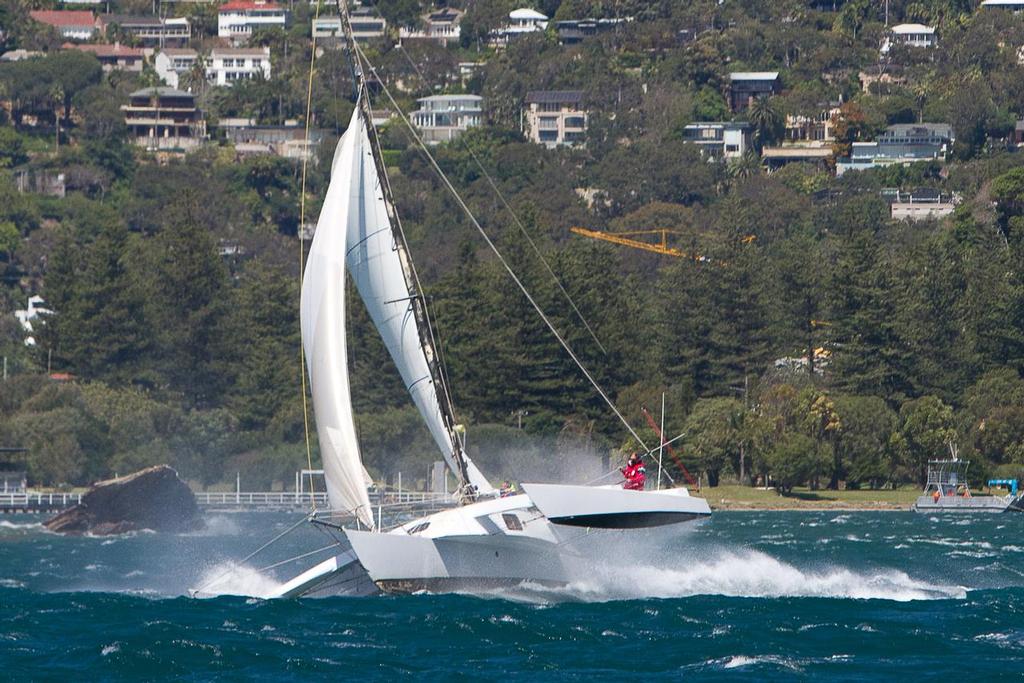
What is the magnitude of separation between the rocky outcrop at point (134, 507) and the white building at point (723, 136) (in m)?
122

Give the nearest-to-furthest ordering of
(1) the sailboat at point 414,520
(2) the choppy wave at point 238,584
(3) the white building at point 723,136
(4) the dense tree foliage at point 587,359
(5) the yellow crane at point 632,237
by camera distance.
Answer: (1) the sailboat at point 414,520, (2) the choppy wave at point 238,584, (4) the dense tree foliage at point 587,359, (5) the yellow crane at point 632,237, (3) the white building at point 723,136

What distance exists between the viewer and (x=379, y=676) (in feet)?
115

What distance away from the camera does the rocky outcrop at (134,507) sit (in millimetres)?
74750

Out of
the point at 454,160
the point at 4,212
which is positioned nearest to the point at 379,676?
the point at 4,212

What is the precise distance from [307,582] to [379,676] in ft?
29.1

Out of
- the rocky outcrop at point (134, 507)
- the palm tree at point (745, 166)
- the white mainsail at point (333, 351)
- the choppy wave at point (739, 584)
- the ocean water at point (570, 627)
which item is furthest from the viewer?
the palm tree at point (745, 166)

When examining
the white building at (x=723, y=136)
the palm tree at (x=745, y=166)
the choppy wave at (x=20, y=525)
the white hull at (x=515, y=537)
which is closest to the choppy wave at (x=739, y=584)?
the white hull at (x=515, y=537)

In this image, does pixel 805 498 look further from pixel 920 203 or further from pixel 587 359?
pixel 920 203

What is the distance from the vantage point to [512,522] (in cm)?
4172

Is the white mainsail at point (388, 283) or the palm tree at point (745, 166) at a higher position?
the palm tree at point (745, 166)

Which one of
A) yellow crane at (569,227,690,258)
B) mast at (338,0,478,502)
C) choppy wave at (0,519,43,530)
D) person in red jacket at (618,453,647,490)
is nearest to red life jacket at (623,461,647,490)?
person in red jacket at (618,453,647,490)

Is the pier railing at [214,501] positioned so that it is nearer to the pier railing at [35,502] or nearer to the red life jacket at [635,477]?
the pier railing at [35,502]

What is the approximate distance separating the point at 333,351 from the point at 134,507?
34.7 meters

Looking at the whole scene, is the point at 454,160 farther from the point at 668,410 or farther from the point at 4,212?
the point at 668,410
